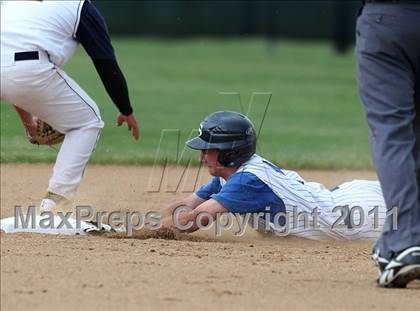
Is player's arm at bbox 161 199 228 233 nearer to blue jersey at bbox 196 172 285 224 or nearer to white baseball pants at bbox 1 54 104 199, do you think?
blue jersey at bbox 196 172 285 224

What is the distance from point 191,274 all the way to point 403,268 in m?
0.97

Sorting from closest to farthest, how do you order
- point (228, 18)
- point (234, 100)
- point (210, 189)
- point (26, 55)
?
point (26, 55), point (210, 189), point (234, 100), point (228, 18)

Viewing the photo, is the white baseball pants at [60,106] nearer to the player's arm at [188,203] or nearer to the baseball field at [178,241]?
the baseball field at [178,241]

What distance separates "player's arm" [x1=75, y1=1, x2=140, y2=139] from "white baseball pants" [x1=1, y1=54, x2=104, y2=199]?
18 centimetres

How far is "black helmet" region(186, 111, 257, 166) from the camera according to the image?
6.00 meters

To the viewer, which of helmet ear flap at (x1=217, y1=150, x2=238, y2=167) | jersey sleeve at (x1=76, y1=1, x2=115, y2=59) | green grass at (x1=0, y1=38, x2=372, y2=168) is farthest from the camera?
green grass at (x1=0, y1=38, x2=372, y2=168)

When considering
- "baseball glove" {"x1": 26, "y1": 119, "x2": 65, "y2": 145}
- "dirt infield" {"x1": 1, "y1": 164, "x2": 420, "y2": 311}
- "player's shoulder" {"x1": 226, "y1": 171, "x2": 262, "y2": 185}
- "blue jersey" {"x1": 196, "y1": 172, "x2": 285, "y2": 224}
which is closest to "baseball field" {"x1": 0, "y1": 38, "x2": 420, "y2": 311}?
"dirt infield" {"x1": 1, "y1": 164, "x2": 420, "y2": 311}

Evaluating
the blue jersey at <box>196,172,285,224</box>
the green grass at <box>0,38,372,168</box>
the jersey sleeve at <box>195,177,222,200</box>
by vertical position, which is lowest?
the green grass at <box>0,38,372,168</box>

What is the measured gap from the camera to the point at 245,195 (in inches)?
232

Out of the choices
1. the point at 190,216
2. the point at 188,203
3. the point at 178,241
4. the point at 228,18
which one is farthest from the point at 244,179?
the point at 228,18

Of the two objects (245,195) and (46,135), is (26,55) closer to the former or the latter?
(46,135)

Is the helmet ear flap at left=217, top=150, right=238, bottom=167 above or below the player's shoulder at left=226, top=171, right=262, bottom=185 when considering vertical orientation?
above

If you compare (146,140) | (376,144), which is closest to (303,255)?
(376,144)

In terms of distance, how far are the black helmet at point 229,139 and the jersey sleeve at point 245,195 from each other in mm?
145
